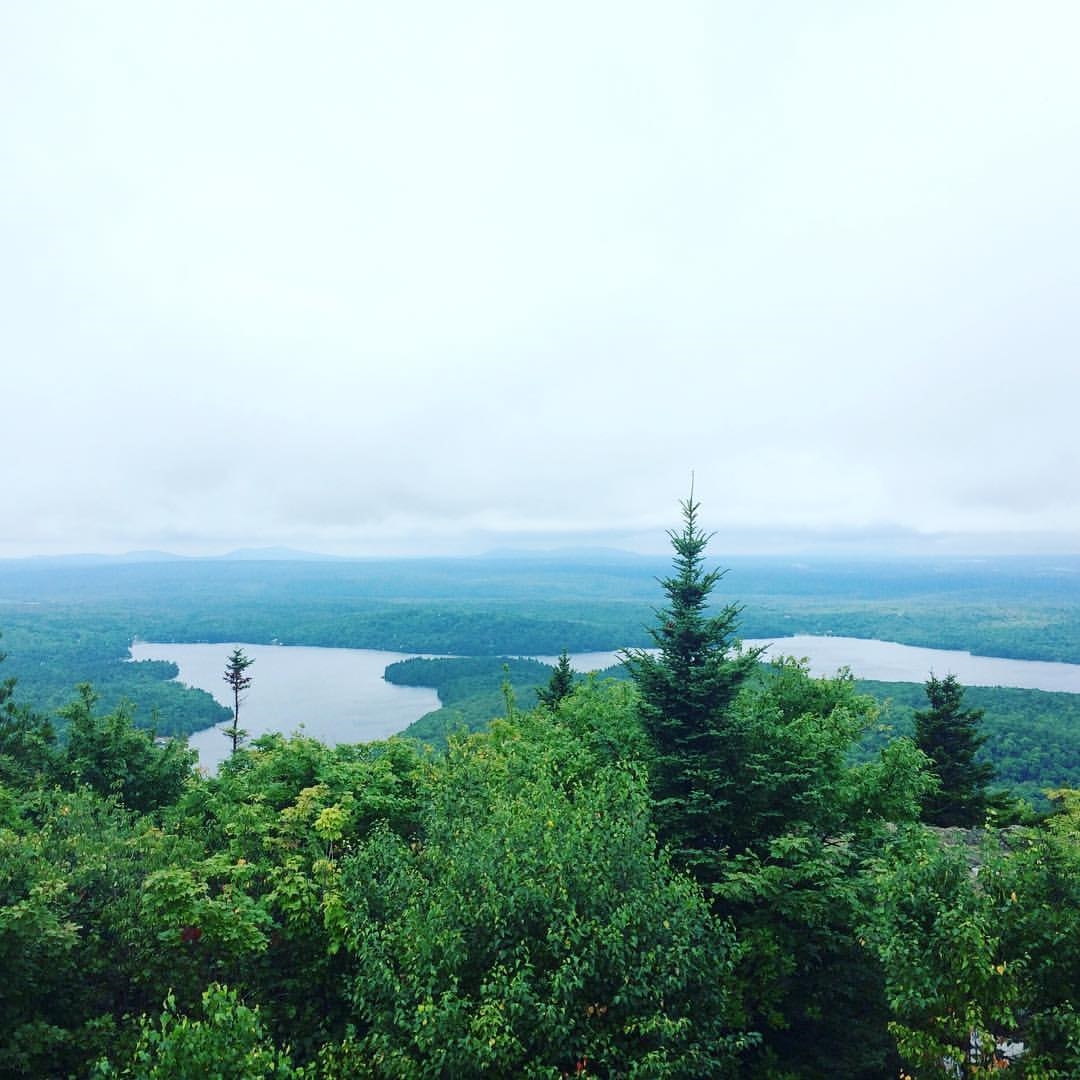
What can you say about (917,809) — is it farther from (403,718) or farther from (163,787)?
(403,718)

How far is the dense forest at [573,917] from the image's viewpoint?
24.7ft

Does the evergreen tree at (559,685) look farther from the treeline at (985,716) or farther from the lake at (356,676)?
the lake at (356,676)

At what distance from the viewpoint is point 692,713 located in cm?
1392

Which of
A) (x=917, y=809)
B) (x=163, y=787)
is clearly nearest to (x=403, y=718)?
(x=163, y=787)

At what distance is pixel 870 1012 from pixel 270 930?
10.8 metres

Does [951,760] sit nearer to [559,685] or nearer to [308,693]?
[559,685]

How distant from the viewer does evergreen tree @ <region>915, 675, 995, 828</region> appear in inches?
959

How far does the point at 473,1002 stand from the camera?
787 cm

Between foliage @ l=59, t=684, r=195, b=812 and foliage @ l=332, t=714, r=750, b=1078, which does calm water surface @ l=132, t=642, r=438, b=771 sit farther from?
foliage @ l=332, t=714, r=750, b=1078

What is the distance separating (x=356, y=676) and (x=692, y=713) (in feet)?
424

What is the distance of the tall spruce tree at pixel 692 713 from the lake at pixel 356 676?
48458 millimetres

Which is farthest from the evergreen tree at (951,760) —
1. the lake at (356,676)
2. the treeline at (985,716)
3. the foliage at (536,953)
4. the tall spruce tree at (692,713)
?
the lake at (356,676)

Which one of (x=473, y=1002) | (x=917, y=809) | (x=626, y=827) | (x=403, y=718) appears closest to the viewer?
(x=473, y=1002)

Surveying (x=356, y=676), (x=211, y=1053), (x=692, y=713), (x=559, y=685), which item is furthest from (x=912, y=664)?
(x=211, y=1053)
